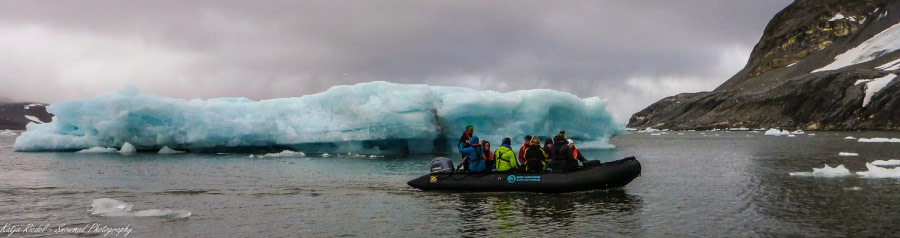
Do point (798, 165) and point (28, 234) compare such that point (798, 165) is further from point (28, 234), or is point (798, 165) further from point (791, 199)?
point (28, 234)

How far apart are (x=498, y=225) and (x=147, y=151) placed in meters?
37.0

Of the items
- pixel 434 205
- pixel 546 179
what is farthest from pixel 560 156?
pixel 434 205

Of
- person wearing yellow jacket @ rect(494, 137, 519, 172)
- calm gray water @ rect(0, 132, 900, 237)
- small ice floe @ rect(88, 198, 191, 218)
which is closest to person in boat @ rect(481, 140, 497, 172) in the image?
person wearing yellow jacket @ rect(494, 137, 519, 172)

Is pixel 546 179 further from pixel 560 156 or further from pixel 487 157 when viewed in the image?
pixel 487 157

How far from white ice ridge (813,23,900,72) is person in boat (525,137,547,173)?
13361 cm

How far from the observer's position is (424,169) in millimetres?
30078

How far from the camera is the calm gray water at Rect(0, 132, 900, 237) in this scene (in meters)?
14.0

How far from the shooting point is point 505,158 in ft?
65.5

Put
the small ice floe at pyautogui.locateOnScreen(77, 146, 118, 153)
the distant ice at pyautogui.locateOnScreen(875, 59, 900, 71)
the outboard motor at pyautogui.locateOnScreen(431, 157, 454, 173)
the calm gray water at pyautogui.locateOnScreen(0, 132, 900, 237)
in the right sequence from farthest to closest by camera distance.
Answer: the distant ice at pyautogui.locateOnScreen(875, 59, 900, 71) → the small ice floe at pyautogui.locateOnScreen(77, 146, 118, 153) → the outboard motor at pyautogui.locateOnScreen(431, 157, 454, 173) → the calm gray water at pyautogui.locateOnScreen(0, 132, 900, 237)

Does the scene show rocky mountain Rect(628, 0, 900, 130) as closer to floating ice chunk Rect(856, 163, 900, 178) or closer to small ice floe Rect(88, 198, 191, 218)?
floating ice chunk Rect(856, 163, 900, 178)

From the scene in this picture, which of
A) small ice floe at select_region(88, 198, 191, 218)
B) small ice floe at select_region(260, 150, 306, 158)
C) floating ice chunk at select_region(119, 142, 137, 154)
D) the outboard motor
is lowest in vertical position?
small ice floe at select_region(88, 198, 191, 218)

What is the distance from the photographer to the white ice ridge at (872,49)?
128750mm

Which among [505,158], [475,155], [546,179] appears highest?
[475,155]

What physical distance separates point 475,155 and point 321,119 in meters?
20.6
